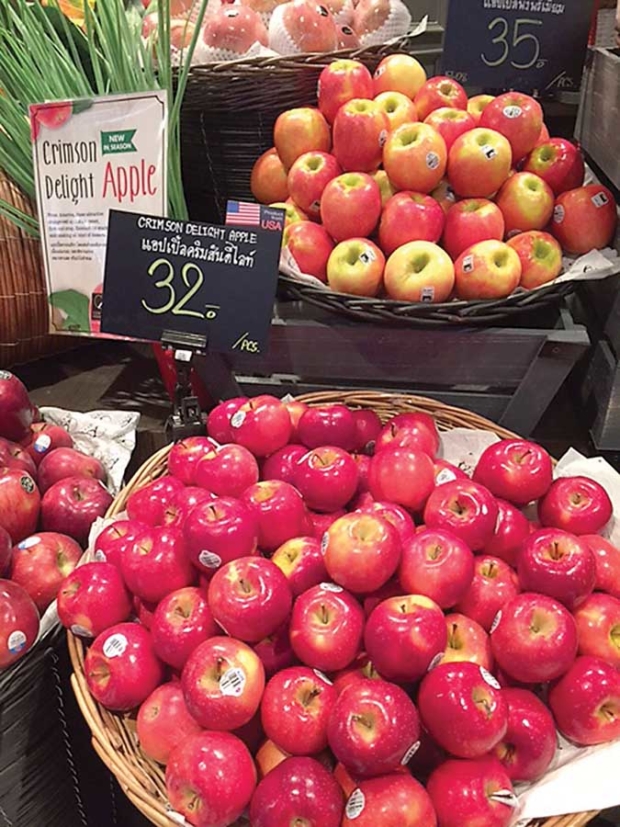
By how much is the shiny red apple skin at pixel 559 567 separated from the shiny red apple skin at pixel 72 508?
2.16 feet

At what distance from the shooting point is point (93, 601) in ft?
2.96

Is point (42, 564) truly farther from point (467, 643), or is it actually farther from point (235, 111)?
point (235, 111)

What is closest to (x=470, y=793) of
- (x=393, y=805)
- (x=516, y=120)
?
(x=393, y=805)

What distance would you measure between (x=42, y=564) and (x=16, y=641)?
154mm

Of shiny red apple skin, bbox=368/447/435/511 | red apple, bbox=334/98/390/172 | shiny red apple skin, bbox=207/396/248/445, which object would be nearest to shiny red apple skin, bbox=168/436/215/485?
shiny red apple skin, bbox=207/396/248/445

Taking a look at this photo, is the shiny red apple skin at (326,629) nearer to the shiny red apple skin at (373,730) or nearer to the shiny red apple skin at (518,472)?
the shiny red apple skin at (373,730)

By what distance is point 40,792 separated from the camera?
104 centimetres

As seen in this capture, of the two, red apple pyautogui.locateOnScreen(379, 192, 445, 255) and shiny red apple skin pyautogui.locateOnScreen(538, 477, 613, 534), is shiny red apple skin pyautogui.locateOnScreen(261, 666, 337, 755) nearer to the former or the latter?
shiny red apple skin pyautogui.locateOnScreen(538, 477, 613, 534)

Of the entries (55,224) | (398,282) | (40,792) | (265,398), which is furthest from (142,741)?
(55,224)

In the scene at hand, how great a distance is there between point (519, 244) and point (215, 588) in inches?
31.4

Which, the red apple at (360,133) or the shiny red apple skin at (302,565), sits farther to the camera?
the red apple at (360,133)

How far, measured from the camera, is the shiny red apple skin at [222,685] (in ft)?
2.51

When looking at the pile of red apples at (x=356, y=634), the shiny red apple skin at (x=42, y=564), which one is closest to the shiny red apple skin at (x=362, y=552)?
the pile of red apples at (x=356, y=634)

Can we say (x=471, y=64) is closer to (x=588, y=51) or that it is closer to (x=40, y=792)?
(x=588, y=51)
